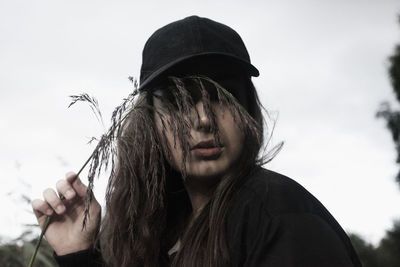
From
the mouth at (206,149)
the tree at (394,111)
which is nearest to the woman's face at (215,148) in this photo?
the mouth at (206,149)

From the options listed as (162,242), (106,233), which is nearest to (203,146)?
(162,242)

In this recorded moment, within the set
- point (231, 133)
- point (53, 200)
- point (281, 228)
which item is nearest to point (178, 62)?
point (231, 133)

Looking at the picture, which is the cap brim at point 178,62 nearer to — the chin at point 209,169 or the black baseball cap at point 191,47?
the black baseball cap at point 191,47

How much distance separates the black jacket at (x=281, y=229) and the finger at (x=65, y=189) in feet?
3.08

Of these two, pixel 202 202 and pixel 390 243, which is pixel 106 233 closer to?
pixel 202 202

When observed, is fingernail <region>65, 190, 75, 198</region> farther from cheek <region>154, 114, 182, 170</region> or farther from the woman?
cheek <region>154, 114, 182, 170</region>

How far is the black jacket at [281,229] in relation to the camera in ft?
5.25

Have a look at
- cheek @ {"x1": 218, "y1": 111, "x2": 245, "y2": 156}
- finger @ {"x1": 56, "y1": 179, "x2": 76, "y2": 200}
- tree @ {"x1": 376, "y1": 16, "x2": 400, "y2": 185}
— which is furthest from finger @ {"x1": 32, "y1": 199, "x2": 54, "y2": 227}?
tree @ {"x1": 376, "y1": 16, "x2": 400, "y2": 185}

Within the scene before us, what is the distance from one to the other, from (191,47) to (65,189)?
94 centimetres

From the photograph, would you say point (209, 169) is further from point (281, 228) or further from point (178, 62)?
point (281, 228)

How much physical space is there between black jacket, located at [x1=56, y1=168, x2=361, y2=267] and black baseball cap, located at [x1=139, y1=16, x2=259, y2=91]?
59 cm

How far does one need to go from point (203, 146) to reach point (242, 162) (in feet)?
0.63

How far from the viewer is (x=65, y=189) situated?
250 cm

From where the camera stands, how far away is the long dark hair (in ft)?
6.06
